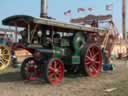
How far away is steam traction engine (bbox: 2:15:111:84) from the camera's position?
11844mm

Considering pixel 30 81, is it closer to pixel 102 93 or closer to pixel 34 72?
pixel 34 72

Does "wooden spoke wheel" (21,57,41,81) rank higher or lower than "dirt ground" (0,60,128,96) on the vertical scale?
higher

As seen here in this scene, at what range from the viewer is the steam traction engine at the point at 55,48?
11.8 metres

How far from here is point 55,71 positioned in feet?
39.3

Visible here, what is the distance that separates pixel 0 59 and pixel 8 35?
5659mm

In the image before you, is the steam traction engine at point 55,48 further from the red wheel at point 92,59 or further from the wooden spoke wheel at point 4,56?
the wooden spoke wheel at point 4,56

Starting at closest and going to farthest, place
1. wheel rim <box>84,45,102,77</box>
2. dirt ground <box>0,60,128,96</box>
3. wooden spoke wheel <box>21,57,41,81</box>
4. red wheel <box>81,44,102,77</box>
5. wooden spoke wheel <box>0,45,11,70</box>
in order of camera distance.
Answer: dirt ground <box>0,60,128,96</box> < wooden spoke wheel <box>21,57,41,81</box> < red wheel <box>81,44,102,77</box> < wheel rim <box>84,45,102,77</box> < wooden spoke wheel <box>0,45,11,70</box>

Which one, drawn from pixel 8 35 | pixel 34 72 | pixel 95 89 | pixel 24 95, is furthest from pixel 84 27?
pixel 8 35

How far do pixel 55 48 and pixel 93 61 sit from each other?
1.87 m

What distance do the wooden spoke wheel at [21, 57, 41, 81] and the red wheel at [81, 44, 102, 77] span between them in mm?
1765

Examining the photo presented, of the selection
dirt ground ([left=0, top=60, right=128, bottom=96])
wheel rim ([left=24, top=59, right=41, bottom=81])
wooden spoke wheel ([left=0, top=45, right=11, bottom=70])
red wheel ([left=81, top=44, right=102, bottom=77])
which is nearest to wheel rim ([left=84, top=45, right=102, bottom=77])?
red wheel ([left=81, top=44, right=102, bottom=77])

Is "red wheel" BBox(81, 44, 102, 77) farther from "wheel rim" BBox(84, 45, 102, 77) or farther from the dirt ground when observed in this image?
the dirt ground

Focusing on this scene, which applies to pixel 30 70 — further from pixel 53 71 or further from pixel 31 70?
pixel 53 71

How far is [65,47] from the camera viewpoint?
13320 millimetres
